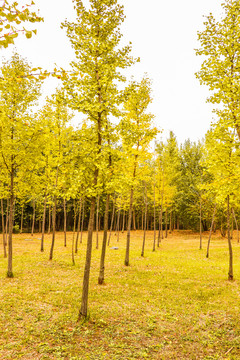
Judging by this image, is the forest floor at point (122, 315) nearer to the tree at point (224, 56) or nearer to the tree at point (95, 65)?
the tree at point (95, 65)

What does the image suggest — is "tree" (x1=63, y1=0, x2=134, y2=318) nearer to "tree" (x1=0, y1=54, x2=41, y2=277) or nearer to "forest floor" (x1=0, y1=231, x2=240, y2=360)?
"forest floor" (x1=0, y1=231, x2=240, y2=360)

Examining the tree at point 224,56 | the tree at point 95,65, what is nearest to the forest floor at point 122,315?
the tree at point 95,65

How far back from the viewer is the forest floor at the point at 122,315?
5762 mm

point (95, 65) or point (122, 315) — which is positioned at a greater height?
point (95, 65)

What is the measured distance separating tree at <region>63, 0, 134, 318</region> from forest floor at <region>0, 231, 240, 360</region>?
4.48 ft

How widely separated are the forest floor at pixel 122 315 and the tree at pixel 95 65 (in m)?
1.36

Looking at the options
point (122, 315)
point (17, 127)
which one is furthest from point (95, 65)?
point (122, 315)

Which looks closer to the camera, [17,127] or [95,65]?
[95,65]

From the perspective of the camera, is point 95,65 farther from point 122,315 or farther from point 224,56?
point 122,315

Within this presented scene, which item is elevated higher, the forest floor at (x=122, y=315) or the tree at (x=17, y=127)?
the tree at (x=17, y=127)

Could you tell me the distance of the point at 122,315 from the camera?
7812mm

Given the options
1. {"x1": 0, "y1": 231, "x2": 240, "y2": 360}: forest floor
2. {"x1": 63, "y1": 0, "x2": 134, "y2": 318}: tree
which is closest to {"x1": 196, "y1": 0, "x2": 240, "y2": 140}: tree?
{"x1": 63, "y1": 0, "x2": 134, "y2": 318}: tree

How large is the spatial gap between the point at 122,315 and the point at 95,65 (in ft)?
31.4

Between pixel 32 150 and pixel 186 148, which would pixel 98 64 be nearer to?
pixel 32 150
